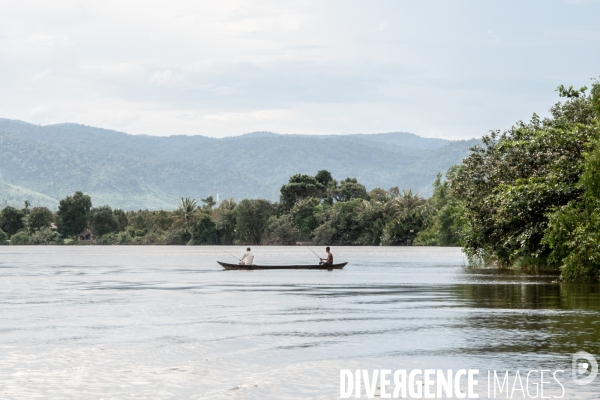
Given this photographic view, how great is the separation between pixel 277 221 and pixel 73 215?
4678 centimetres

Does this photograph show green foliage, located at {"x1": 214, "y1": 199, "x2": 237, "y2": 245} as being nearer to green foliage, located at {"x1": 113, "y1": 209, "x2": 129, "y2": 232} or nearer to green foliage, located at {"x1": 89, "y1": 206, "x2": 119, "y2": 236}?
green foliage, located at {"x1": 89, "y1": 206, "x2": 119, "y2": 236}

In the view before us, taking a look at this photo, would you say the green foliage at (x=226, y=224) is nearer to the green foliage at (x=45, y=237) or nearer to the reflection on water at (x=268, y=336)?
the green foliage at (x=45, y=237)

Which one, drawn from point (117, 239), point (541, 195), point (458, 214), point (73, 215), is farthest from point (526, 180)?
point (73, 215)

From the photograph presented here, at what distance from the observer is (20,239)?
6678 inches

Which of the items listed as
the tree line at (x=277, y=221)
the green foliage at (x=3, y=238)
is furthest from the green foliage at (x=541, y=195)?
the green foliage at (x=3, y=238)

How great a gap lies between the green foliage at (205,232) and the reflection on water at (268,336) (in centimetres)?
11605

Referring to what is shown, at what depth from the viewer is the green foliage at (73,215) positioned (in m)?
172

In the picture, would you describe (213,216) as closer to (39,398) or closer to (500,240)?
(500,240)

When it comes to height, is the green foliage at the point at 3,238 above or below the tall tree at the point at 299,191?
below

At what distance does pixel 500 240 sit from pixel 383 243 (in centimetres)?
9294

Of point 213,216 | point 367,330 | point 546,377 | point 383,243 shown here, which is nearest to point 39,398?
point 546,377

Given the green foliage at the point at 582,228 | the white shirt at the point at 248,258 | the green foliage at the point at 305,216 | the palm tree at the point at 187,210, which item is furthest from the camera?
the palm tree at the point at 187,210

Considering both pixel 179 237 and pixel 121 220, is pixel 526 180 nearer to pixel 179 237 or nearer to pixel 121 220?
pixel 179 237

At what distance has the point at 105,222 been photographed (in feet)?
567
